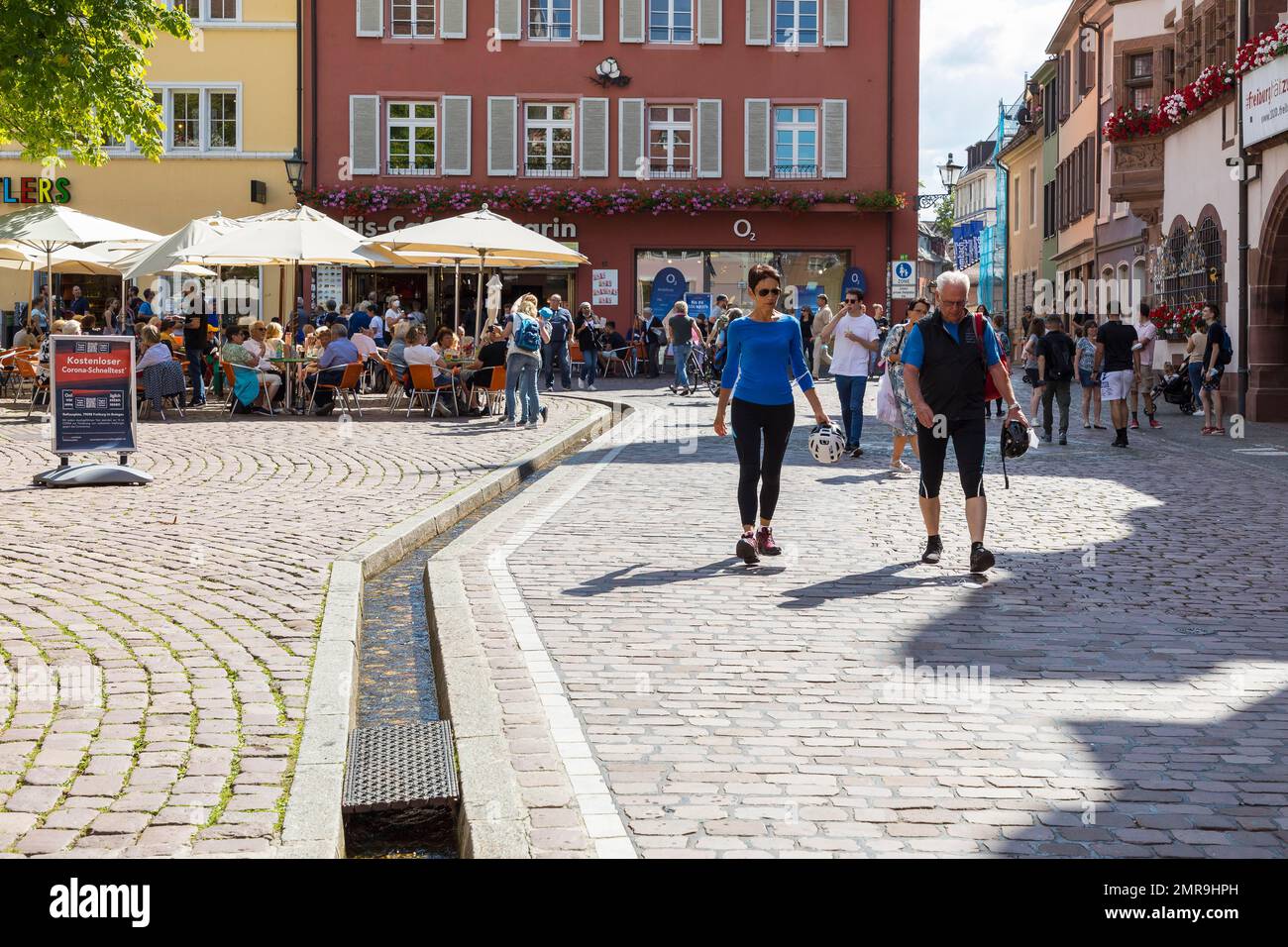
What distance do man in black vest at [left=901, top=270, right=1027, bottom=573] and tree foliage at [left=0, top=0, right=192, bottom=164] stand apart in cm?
1307

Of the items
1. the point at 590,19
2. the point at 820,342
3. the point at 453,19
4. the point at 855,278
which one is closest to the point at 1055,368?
the point at 820,342

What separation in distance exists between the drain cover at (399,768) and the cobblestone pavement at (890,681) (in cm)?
25

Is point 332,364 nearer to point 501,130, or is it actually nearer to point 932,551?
point 932,551

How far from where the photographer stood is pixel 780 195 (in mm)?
41000

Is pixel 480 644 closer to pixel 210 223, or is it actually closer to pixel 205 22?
pixel 210 223

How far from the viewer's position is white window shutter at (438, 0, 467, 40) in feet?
137

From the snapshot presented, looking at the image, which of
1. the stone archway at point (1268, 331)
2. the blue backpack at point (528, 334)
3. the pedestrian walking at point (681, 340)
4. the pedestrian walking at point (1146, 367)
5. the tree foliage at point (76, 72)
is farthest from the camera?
the pedestrian walking at point (681, 340)

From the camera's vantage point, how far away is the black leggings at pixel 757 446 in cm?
1028

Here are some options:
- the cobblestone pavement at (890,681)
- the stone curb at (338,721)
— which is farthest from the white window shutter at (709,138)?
the stone curb at (338,721)

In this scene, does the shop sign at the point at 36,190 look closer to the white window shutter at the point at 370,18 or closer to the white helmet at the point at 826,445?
the white window shutter at the point at 370,18

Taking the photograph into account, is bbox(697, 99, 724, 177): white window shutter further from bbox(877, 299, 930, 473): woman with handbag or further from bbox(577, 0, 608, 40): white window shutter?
bbox(877, 299, 930, 473): woman with handbag

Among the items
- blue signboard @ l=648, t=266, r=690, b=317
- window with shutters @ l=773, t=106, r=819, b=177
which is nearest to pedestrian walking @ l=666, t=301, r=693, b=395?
blue signboard @ l=648, t=266, r=690, b=317

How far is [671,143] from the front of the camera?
41969 mm

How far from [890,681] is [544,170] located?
3627 cm
